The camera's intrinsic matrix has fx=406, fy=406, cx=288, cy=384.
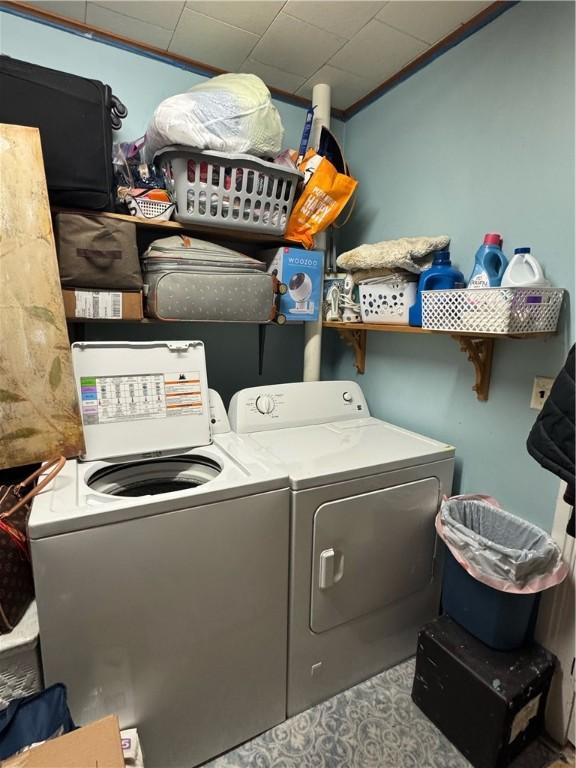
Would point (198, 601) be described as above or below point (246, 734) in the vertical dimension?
above

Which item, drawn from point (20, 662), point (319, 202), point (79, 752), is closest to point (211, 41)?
point (319, 202)

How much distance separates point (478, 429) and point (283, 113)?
1.90 m

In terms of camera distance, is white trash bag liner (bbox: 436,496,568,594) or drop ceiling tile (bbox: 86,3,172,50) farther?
drop ceiling tile (bbox: 86,3,172,50)

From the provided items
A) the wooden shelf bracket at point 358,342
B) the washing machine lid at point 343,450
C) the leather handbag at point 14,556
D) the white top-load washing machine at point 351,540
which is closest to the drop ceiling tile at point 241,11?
the wooden shelf bracket at point 358,342

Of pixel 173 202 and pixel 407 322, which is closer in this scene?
pixel 173 202

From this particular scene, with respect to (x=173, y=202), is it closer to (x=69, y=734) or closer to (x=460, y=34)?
(x=460, y=34)

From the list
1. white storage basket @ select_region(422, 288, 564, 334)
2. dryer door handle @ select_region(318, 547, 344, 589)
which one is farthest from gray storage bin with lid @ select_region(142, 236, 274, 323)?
dryer door handle @ select_region(318, 547, 344, 589)

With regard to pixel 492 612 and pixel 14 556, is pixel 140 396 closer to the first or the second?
pixel 14 556

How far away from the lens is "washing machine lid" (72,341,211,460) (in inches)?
58.7

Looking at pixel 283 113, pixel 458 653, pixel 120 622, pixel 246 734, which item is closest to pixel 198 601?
pixel 120 622

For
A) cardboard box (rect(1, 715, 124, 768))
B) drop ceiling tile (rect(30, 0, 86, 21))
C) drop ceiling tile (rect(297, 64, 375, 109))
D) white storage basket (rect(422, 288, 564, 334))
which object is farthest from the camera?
drop ceiling tile (rect(297, 64, 375, 109))

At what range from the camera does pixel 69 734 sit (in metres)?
0.97

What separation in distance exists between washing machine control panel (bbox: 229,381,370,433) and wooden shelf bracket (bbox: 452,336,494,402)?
2.11 ft

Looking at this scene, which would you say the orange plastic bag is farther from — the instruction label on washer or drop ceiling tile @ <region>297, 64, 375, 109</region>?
the instruction label on washer
